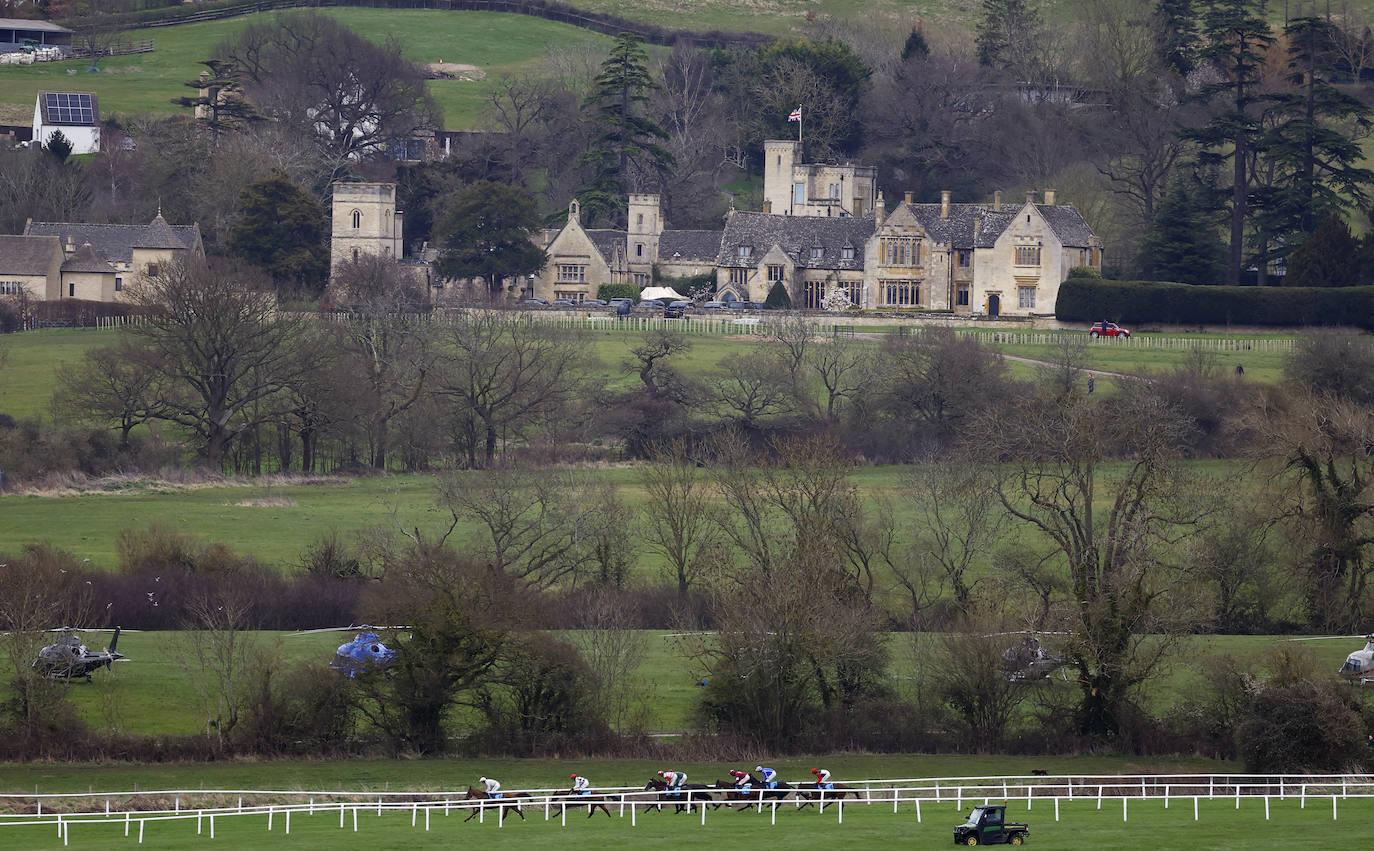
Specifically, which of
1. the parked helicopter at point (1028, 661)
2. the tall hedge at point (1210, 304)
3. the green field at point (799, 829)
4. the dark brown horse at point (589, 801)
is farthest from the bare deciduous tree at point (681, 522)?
the tall hedge at point (1210, 304)

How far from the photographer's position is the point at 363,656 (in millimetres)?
43656

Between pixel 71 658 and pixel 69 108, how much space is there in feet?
337

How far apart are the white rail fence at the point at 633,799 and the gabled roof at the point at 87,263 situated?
232 ft

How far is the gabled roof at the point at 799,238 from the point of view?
356 ft

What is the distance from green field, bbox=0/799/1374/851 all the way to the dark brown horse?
0.71ft

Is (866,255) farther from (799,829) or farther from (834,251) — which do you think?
(799,829)

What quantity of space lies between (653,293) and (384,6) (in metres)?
78.5

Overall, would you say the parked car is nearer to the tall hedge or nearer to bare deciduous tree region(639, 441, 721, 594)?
the tall hedge

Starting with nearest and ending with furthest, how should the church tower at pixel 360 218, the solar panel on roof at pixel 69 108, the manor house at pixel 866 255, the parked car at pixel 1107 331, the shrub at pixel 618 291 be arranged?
the parked car at pixel 1107 331 < the manor house at pixel 866 255 < the shrub at pixel 618 291 < the church tower at pixel 360 218 < the solar panel on roof at pixel 69 108

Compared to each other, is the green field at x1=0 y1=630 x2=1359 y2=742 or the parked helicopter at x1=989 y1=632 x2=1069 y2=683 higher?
the parked helicopter at x1=989 y1=632 x2=1069 y2=683

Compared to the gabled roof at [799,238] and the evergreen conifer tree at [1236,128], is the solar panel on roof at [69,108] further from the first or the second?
the evergreen conifer tree at [1236,128]

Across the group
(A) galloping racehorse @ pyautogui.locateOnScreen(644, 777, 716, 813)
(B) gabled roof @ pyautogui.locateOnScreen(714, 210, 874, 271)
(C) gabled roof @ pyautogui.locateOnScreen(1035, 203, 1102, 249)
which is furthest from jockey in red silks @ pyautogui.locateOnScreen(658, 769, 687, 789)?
(B) gabled roof @ pyautogui.locateOnScreen(714, 210, 874, 271)

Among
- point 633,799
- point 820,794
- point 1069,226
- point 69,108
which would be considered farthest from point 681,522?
point 69,108

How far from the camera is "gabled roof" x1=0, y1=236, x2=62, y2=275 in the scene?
9981 centimetres
